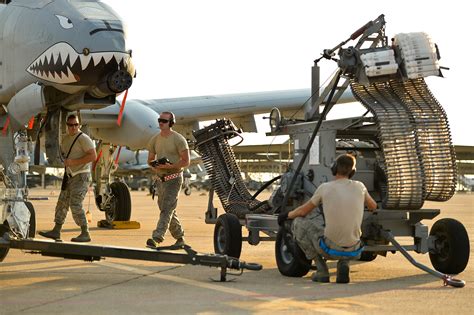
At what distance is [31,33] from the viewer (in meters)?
11.9

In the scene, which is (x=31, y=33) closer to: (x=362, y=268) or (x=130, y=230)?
(x=362, y=268)

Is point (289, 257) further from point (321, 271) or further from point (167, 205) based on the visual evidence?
point (167, 205)

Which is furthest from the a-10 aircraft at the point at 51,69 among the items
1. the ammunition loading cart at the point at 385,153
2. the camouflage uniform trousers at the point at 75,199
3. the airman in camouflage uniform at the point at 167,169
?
the ammunition loading cart at the point at 385,153

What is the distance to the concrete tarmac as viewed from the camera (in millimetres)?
7340

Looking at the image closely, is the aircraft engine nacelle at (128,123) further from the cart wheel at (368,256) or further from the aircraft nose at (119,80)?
the cart wheel at (368,256)

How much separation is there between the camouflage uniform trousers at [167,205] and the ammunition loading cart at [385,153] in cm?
111

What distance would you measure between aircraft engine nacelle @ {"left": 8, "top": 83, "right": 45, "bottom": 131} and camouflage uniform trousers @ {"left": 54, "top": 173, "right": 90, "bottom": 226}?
3.34 feet

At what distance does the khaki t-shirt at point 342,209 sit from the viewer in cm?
899

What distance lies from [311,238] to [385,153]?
1.17 meters

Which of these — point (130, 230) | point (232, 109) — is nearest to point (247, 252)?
point (130, 230)

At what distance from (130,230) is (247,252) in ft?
18.5

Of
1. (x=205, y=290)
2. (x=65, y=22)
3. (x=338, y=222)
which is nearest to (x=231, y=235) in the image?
(x=338, y=222)

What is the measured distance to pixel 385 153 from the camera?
9.37 m

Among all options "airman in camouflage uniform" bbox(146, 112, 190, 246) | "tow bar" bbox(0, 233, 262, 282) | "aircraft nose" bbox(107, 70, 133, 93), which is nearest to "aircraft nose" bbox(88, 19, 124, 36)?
"aircraft nose" bbox(107, 70, 133, 93)
